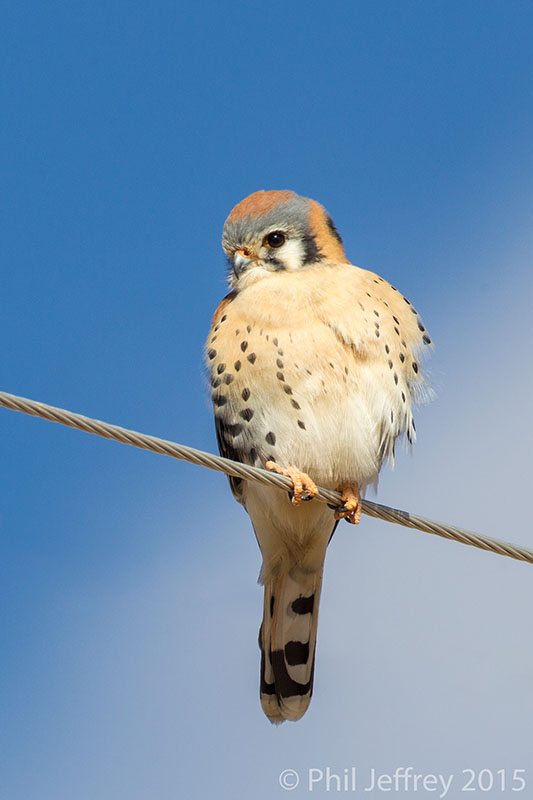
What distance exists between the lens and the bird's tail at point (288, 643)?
5.04 meters

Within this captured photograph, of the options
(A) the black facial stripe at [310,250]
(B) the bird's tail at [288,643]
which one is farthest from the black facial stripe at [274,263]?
(B) the bird's tail at [288,643]

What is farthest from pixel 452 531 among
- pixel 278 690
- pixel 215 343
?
pixel 278 690

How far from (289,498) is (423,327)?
892 millimetres

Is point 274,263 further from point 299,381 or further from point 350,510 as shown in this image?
point 350,510

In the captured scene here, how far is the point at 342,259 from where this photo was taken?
4953 mm

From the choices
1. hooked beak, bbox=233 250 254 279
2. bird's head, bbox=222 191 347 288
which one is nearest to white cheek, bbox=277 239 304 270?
bird's head, bbox=222 191 347 288

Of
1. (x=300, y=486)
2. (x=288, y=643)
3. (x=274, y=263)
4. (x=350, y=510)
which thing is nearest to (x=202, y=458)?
(x=300, y=486)

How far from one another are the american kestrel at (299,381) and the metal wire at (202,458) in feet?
1.56

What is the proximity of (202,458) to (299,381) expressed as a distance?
3.45ft

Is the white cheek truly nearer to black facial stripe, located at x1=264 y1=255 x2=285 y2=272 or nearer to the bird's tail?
black facial stripe, located at x1=264 y1=255 x2=285 y2=272

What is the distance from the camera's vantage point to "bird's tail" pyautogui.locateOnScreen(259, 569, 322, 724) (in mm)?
5043

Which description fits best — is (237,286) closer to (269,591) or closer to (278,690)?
(269,591)

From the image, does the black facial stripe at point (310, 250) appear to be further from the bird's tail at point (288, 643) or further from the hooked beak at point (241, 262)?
the bird's tail at point (288, 643)

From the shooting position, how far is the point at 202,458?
11.3 feet
